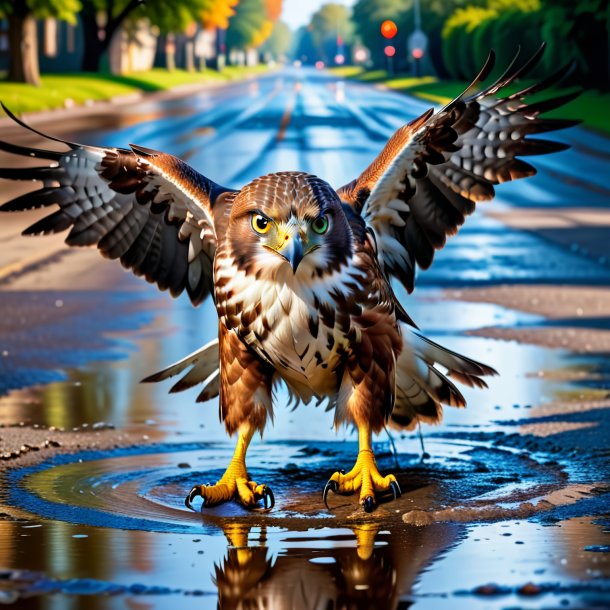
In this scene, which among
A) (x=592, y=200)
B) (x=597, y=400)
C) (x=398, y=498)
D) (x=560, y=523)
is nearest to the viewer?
(x=560, y=523)

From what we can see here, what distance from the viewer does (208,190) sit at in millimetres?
7340

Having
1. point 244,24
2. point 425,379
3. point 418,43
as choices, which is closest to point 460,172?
point 425,379

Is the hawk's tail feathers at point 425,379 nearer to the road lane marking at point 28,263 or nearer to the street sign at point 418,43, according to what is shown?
the road lane marking at point 28,263

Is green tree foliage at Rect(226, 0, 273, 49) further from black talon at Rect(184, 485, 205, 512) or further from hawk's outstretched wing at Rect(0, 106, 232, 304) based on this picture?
black talon at Rect(184, 485, 205, 512)

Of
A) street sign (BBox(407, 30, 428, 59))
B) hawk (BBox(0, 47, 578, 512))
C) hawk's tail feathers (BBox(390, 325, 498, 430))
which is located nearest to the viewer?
hawk (BBox(0, 47, 578, 512))

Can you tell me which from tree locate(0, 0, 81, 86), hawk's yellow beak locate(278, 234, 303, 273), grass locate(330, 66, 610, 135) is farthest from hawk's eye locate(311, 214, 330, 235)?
tree locate(0, 0, 81, 86)

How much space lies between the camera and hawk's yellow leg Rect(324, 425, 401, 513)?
6.71 metres

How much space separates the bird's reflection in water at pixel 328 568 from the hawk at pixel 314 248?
0.63 m

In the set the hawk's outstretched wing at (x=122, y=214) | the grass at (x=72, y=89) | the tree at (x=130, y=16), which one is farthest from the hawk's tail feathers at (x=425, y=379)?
the tree at (x=130, y=16)

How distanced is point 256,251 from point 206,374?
1.61 metres

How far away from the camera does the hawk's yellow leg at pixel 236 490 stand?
662 cm

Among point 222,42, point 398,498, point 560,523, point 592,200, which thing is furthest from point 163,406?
point 222,42

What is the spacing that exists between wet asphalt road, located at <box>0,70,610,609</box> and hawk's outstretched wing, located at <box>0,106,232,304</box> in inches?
34.3

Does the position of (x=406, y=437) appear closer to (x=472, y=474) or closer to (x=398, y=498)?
(x=472, y=474)
